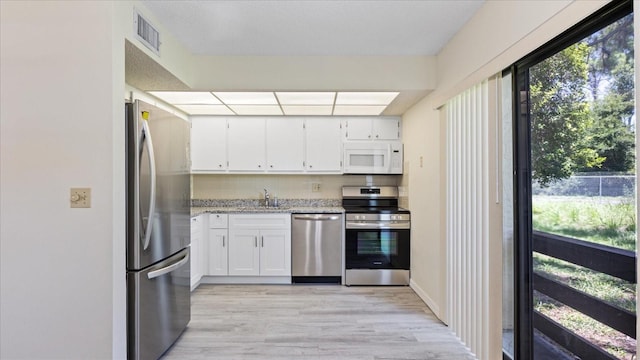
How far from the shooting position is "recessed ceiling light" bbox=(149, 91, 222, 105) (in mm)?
3404

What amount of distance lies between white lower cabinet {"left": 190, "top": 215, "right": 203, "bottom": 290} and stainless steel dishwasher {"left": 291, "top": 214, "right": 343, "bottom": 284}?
110 cm

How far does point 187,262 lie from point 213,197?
6.80 ft

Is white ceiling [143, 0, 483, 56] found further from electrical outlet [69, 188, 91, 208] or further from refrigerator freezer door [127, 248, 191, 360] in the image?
refrigerator freezer door [127, 248, 191, 360]

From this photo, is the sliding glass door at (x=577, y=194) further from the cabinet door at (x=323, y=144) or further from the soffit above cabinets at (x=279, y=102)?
the cabinet door at (x=323, y=144)

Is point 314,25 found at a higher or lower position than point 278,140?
higher

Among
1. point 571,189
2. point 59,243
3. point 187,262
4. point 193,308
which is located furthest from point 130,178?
point 571,189

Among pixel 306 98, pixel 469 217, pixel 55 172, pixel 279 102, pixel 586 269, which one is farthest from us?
pixel 279 102

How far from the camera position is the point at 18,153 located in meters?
1.87

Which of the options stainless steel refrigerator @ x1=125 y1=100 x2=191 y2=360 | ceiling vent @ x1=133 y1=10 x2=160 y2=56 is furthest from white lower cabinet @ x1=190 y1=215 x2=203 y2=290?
ceiling vent @ x1=133 y1=10 x2=160 y2=56

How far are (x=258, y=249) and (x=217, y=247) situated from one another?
510 millimetres

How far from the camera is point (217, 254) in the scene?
4.06 m

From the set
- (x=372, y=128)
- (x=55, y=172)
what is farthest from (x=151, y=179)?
(x=372, y=128)

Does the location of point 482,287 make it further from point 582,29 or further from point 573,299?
point 582,29

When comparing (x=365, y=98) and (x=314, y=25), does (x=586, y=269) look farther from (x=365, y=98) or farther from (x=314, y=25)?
(x=365, y=98)
